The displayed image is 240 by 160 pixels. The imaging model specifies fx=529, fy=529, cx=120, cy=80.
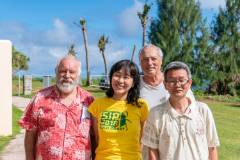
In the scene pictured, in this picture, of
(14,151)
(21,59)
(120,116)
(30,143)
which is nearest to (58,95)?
(30,143)

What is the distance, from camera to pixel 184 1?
35.0m

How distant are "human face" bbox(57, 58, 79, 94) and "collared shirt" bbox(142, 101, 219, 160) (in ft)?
2.42

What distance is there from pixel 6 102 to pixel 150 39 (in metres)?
24.2

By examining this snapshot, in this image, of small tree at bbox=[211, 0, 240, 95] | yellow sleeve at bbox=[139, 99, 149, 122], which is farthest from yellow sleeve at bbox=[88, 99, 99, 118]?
small tree at bbox=[211, 0, 240, 95]

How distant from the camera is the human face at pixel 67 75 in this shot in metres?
4.32

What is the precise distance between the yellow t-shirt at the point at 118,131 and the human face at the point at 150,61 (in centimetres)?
50

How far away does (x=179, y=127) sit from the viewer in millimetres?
3953

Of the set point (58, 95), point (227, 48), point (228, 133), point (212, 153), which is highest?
point (227, 48)

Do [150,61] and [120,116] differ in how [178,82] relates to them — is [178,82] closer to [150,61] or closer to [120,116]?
[120,116]

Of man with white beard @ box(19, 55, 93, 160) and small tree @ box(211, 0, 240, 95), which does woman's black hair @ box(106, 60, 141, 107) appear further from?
small tree @ box(211, 0, 240, 95)

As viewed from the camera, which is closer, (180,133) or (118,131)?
(180,133)

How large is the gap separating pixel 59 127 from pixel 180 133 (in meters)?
1.04

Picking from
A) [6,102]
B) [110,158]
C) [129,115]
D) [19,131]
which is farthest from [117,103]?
[19,131]

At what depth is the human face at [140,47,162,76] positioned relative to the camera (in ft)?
15.3
